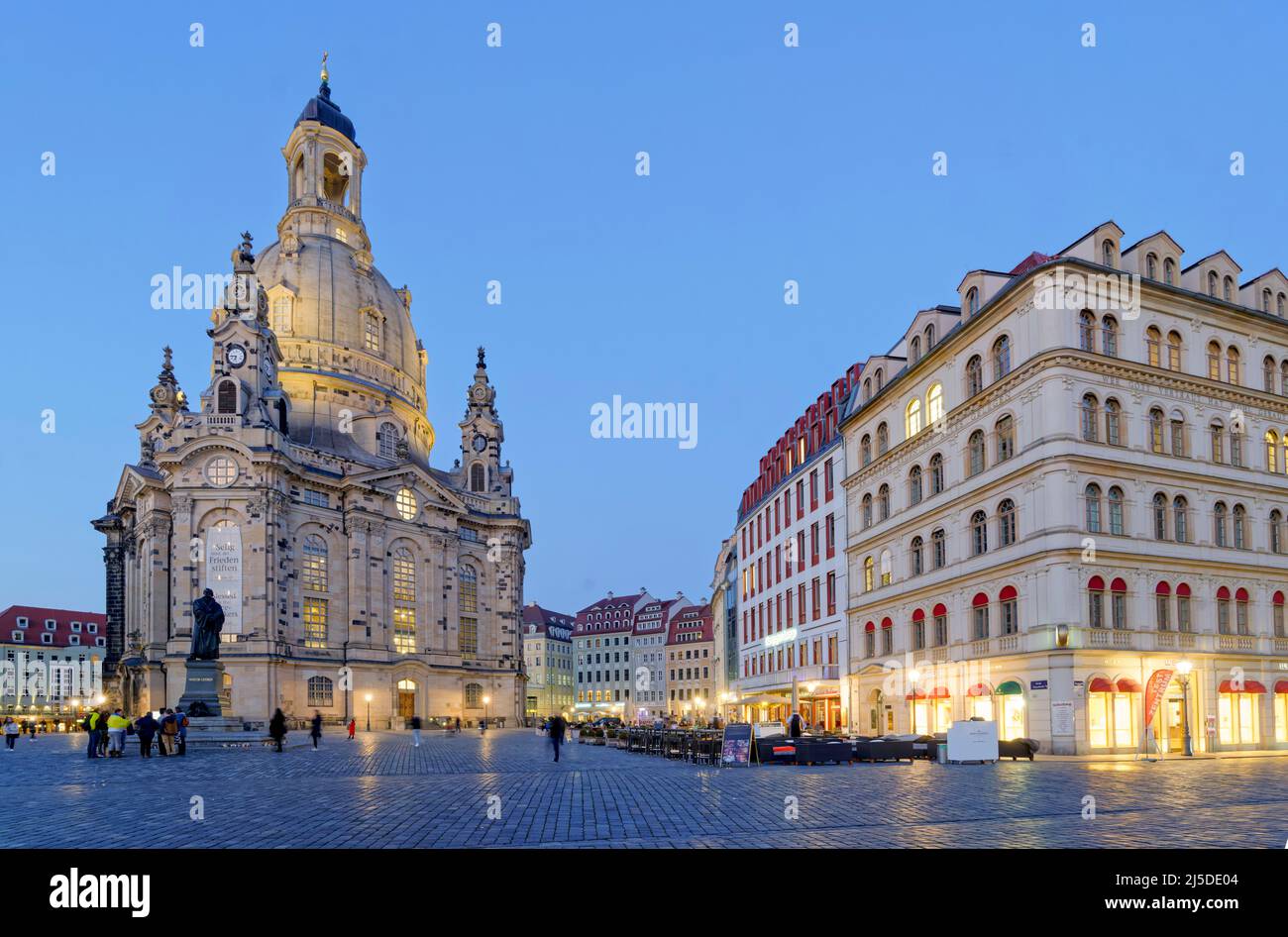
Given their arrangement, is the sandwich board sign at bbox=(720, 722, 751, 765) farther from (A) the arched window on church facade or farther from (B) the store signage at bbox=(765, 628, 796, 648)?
(A) the arched window on church facade

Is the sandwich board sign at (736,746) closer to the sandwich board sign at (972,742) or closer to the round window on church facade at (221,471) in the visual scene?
the sandwich board sign at (972,742)

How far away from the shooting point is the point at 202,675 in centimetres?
5128

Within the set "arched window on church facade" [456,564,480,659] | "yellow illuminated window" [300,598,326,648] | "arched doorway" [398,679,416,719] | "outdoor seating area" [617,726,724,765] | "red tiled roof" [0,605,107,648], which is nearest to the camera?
"outdoor seating area" [617,726,724,765]

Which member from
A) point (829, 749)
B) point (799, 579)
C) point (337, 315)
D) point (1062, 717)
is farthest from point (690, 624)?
point (829, 749)

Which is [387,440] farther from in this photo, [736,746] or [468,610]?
[736,746]

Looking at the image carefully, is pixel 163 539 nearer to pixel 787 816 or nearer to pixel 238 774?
pixel 238 774

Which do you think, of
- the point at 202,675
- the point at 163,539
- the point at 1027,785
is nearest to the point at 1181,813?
the point at 1027,785

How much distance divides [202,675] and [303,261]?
61.9 m

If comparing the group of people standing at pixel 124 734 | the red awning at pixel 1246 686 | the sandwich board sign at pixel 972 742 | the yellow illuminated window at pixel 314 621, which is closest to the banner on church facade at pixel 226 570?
the yellow illuminated window at pixel 314 621

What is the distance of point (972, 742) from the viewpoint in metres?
31.5

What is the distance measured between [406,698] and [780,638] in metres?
38.1

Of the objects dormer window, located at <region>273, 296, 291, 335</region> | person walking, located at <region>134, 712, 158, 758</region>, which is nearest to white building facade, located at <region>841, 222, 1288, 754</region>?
person walking, located at <region>134, 712, 158, 758</region>

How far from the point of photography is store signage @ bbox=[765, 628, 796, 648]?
6512cm

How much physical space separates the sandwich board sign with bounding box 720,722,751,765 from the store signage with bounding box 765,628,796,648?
33.5 metres
